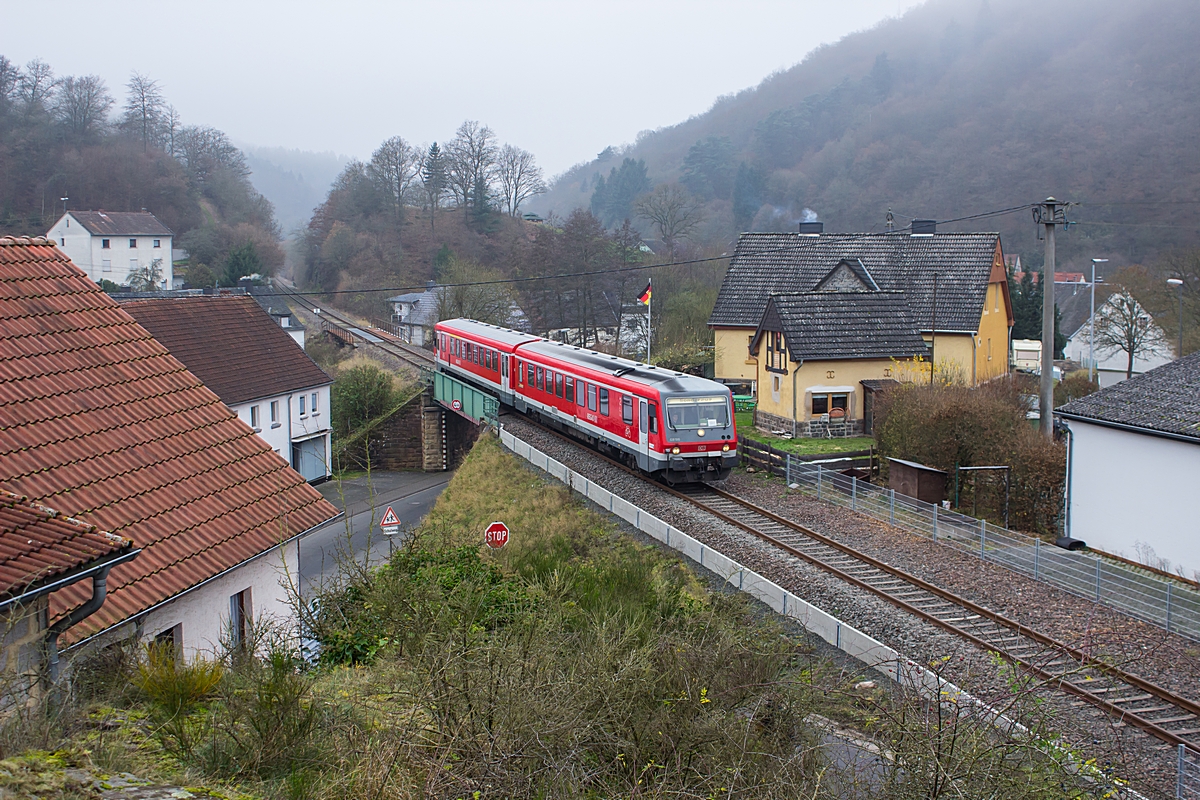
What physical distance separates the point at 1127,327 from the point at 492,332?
96.2 feet

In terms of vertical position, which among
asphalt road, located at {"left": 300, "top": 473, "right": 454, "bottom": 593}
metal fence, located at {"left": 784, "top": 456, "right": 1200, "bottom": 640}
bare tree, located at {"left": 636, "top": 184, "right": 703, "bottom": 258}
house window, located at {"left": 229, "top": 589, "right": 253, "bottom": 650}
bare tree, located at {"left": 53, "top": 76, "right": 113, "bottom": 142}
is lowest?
asphalt road, located at {"left": 300, "top": 473, "right": 454, "bottom": 593}

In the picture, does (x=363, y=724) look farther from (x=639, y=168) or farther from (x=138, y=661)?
(x=639, y=168)

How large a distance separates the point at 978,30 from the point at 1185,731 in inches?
4867

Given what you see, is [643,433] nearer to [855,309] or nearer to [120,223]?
[855,309]

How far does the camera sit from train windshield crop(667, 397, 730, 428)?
66.2ft

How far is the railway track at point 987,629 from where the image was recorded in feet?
33.2

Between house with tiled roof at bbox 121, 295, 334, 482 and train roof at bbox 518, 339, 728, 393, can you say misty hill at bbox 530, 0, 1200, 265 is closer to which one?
train roof at bbox 518, 339, 728, 393

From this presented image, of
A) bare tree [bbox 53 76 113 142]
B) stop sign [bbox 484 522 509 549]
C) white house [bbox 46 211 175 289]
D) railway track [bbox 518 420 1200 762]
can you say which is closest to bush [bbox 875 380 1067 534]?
railway track [bbox 518 420 1200 762]

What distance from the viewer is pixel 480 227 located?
73562 mm

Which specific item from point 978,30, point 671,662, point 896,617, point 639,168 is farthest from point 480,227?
point 978,30

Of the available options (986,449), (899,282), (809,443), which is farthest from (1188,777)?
(899,282)

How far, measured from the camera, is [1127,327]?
145ft

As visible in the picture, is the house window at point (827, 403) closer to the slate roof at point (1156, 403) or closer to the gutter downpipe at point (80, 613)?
the slate roof at point (1156, 403)

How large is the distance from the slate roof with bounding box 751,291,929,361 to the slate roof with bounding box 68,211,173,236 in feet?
174
